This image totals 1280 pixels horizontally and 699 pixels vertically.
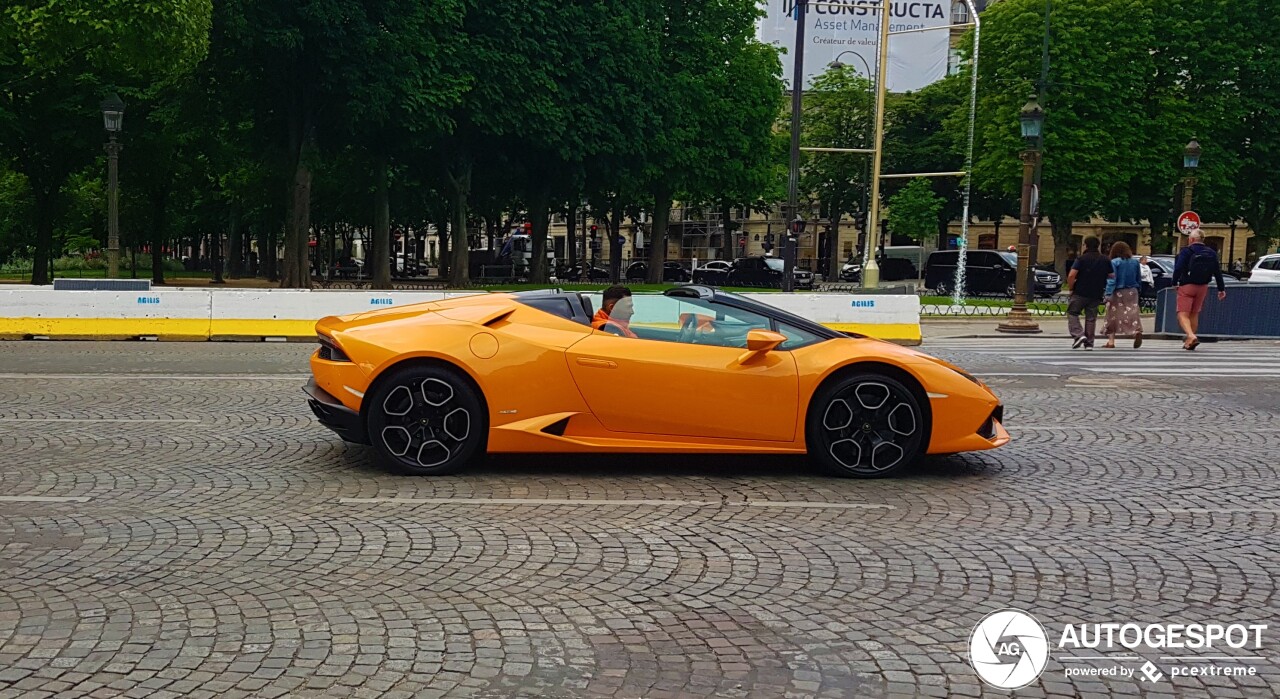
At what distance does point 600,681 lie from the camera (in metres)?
3.92

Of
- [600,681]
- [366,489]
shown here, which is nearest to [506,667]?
[600,681]

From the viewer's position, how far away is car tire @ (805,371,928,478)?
7.40m

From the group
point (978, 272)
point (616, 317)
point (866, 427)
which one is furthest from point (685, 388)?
point (978, 272)

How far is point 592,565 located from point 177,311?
1586 cm

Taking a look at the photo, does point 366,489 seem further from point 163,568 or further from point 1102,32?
point 1102,32

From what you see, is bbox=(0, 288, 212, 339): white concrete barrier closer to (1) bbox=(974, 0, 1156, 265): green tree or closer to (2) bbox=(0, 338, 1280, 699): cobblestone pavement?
(2) bbox=(0, 338, 1280, 699): cobblestone pavement

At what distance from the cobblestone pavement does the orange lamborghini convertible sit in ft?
0.82

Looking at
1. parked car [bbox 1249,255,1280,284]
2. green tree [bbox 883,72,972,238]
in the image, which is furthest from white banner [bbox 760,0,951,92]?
green tree [bbox 883,72,972,238]

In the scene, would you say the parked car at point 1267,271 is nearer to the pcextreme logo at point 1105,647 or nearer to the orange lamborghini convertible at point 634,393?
the orange lamborghini convertible at point 634,393

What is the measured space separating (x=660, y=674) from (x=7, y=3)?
23.5m

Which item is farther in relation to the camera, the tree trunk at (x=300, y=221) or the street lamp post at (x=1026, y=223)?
the tree trunk at (x=300, y=221)

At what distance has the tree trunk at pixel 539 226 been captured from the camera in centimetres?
4453

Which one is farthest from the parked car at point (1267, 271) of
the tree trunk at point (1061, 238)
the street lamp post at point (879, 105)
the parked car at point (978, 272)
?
the tree trunk at point (1061, 238)

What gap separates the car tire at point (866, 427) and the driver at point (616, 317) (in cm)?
127
